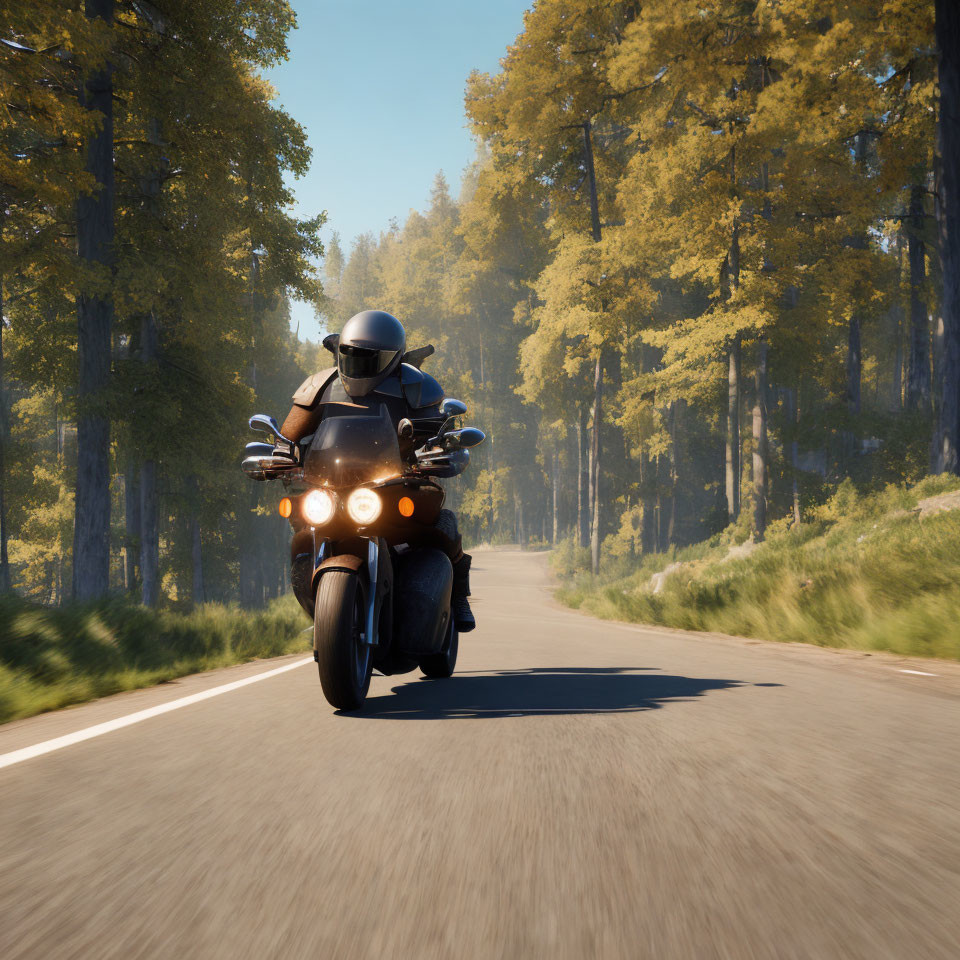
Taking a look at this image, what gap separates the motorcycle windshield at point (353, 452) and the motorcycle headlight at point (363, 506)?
0.41 ft

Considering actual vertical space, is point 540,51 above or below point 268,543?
above

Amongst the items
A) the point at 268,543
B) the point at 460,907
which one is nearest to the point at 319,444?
the point at 460,907

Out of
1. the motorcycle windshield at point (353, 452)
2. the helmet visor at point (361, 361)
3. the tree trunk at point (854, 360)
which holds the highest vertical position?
the tree trunk at point (854, 360)

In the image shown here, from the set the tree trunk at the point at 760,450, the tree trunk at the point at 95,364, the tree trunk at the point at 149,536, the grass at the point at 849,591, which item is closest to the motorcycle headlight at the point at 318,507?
the grass at the point at 849,591

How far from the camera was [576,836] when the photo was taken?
271cm

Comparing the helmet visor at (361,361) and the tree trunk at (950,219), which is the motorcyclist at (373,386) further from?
the tree trunk at (950,219)

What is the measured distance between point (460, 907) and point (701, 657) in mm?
6701

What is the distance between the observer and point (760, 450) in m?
25.5

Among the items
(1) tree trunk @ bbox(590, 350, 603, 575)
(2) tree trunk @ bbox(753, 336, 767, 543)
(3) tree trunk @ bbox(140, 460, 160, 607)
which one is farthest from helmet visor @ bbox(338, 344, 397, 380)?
(1) tree trunk @ bbox(590, 350, 603, 575)

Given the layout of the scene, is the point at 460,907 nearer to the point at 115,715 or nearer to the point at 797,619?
the point at 115,715

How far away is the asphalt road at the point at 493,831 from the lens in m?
1.97

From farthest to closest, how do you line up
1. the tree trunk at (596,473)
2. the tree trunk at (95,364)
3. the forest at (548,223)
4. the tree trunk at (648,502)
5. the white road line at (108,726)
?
the tree trunk at (648,502), the tree trunk at (596,473), the forest at (548,223), the tree trunk at (95,364), the white road line at (108,726)

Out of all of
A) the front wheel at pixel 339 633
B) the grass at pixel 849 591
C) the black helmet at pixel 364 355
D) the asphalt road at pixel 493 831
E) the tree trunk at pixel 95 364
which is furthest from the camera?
the tree trunk at pixel 95 364

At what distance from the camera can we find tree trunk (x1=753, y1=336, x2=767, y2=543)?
24.4 meters
